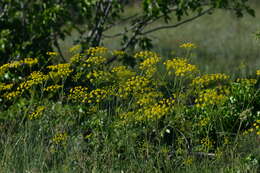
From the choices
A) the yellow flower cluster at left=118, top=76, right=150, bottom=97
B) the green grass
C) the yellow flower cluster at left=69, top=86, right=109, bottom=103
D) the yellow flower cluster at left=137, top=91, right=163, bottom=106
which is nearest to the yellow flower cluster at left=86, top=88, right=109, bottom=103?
the yellow flower cluster at left=69, top=86, right=109, bottom=103

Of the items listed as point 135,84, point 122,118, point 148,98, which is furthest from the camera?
point 122,118

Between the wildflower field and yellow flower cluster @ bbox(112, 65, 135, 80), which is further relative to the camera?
yellow flower cluster @ bbox(112, 65, 135, 80)

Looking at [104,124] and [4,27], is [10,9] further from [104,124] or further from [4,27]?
[104,124]

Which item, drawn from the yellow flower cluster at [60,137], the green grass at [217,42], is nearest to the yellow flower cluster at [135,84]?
the yellow flower cluster at [60,137]

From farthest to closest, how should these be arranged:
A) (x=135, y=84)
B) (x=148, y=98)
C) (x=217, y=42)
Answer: (x=217, y=42) → (x=135, y=84) → (x=148, y=98)

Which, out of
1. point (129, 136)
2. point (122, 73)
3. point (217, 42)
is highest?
point (122, 73)

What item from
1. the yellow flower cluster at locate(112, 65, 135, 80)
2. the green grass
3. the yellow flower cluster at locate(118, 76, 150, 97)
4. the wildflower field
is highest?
the yellow flower cluster at locate(112, 65, 135, 80)

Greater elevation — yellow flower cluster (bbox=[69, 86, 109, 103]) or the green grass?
yellow flower cluster (bbox=[69, 86, 109, 103])

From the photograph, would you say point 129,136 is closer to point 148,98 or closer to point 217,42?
point 148,98

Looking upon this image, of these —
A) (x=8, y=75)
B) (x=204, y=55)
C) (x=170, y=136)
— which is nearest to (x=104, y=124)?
(x=170, y=136)

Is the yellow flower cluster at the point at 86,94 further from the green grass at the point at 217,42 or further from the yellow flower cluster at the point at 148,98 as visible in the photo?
the green grass at the point at 217,42

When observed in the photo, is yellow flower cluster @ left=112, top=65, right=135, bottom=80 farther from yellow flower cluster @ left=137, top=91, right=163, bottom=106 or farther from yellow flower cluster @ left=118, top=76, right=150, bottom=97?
yellow flower cluster @ left=137, top=91, right=163, bottom=106

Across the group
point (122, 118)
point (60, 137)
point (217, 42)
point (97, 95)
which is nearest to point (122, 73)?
point (97, 95)

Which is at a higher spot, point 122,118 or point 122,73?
point 122,73
